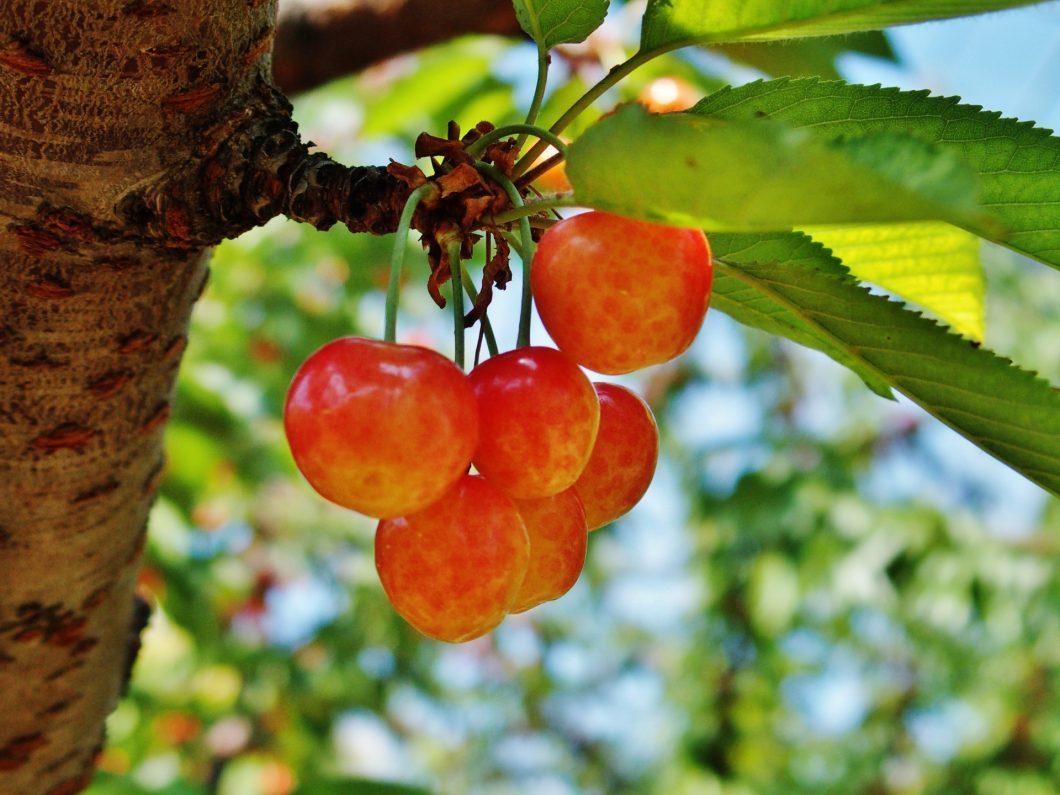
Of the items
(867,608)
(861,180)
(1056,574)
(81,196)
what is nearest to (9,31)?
(81,196)

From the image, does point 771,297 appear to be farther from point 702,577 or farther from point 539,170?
point 702,577

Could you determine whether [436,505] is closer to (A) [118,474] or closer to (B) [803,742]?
(A) [118,474]

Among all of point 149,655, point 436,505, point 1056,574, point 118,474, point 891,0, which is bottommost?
point 436,505

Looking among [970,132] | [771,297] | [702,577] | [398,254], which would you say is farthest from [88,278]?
[702,577]

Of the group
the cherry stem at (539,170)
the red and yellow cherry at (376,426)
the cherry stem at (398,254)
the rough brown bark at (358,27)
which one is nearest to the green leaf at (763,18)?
the cherry stem at (539,170)

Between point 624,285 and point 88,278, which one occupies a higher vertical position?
point 88,278

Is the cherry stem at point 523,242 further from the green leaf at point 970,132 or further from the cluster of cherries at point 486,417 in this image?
the green leaf at point 970,132
